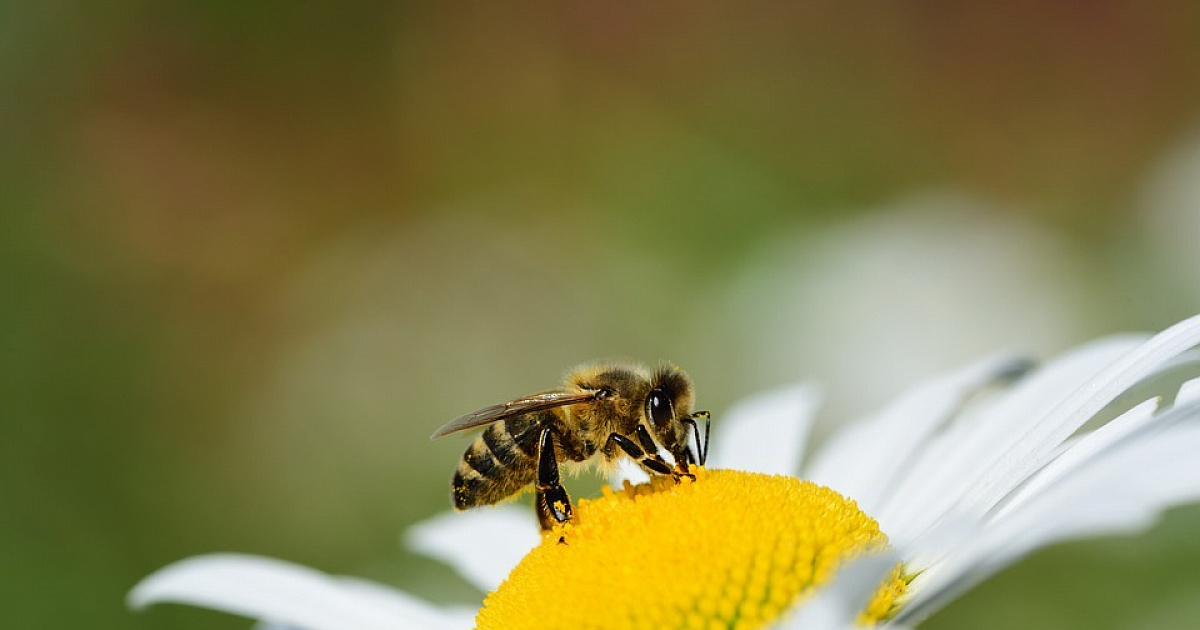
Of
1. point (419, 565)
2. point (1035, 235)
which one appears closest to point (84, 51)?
point (419, 565)

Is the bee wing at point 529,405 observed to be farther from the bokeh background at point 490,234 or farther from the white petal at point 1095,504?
the bokeh background at point 490,234

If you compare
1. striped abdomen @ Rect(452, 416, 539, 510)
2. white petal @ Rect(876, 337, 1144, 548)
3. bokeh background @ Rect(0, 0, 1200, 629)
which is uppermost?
bokeh background @ Rect(0, 0, 1200, 629)

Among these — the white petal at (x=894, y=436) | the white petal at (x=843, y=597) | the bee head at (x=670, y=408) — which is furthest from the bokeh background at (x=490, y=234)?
the white petal at (x=843, y=597)

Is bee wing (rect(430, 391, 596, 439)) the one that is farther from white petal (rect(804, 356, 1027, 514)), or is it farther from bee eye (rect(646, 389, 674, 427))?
white petal (rect(804, 356, 1027, 514))

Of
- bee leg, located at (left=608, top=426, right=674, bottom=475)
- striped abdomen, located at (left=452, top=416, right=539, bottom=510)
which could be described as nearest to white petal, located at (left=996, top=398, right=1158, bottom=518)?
bee leg, located at (left=608, top=426, right=674, bottom=475)

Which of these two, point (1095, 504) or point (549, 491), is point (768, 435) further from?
point (1095, 504)

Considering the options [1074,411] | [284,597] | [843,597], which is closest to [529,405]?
[284,597]

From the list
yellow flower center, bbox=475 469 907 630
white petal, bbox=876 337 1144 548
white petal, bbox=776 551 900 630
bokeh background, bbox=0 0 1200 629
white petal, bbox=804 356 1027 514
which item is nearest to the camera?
white petal, bbox=776 551 900 630
